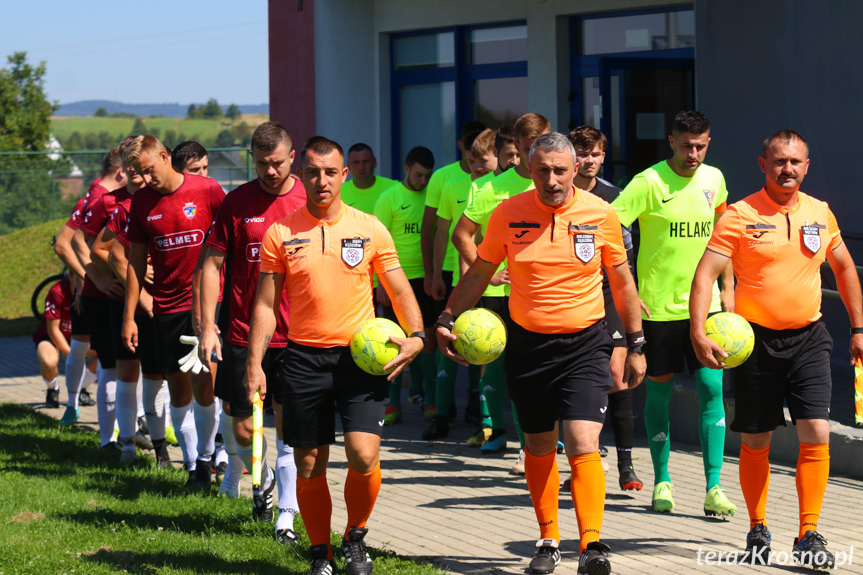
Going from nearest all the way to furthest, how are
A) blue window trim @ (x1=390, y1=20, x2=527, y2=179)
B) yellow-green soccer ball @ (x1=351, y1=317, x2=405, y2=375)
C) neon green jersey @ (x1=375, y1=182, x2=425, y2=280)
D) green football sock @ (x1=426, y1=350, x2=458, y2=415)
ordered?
yellow-green soccer ball @ (x1=351, y1=317, x2=405, y2=375) < green football sock @ (x1=426, y1=350, x2=458, y2=415) < neon green jersey @ (x1=375, y1=182, x2=425, y2=280) < blue window trim @ (x1=390, y1=20, x2=527, y2=179)

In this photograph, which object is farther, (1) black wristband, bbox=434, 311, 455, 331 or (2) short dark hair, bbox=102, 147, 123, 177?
(2) short dark hair, bbox=102, 147, 123, 177

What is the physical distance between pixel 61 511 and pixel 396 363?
305cm

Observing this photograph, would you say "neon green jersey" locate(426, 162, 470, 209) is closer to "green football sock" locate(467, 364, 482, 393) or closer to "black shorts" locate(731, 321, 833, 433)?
"green football sock" locate(467, 364, 482, 393)

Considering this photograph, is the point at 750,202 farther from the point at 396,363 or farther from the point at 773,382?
the point at 396,363

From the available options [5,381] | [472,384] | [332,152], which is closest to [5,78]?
[5,381]

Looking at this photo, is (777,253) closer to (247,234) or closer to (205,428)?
(247,234)

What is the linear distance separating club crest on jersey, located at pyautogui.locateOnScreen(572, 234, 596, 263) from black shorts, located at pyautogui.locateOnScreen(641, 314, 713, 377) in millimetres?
1621

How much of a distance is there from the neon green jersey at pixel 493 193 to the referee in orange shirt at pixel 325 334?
2.21 m

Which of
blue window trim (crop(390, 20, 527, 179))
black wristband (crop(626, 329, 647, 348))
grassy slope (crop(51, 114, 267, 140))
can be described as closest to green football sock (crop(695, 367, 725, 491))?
black wristband (crop(626, 329, 647, 348))

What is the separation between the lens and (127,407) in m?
8.62

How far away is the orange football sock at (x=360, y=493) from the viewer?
5.56 meters

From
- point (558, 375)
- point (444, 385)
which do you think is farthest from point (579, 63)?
point (558, 375)

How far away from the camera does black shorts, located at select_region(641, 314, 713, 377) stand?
7.04 metres

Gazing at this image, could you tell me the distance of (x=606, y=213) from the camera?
5.69m
